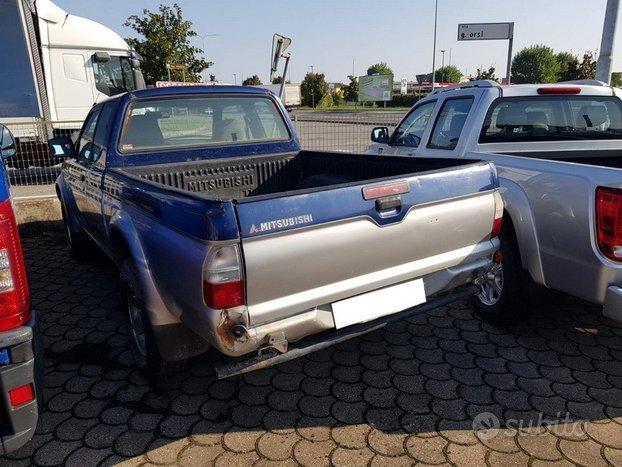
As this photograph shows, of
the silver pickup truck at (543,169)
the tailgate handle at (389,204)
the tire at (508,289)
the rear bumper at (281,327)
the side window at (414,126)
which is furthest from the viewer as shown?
the side window at (414,126)

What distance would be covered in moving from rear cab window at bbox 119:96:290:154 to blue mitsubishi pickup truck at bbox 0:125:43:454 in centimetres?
195

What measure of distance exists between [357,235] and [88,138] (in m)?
3.43

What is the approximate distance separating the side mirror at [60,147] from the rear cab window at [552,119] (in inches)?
158

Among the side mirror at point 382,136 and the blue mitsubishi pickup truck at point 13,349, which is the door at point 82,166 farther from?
the side mirror at point 382,136

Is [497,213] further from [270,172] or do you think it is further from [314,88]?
[314,88]

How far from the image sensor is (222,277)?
2.11m

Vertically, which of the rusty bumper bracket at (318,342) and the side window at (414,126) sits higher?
the side window at (414,126)

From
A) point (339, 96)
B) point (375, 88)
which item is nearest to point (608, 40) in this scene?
point (375, 88)

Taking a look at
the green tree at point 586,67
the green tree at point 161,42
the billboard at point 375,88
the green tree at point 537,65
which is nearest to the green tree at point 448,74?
the green tree at point 537,65

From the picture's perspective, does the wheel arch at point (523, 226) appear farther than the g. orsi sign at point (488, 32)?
No

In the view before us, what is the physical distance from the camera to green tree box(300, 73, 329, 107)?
59781mm

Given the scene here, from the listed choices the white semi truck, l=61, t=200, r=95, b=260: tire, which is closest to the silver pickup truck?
l=61, t=200, r=95, b=260: tire

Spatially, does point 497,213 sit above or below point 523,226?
above

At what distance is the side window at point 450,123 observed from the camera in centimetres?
457
